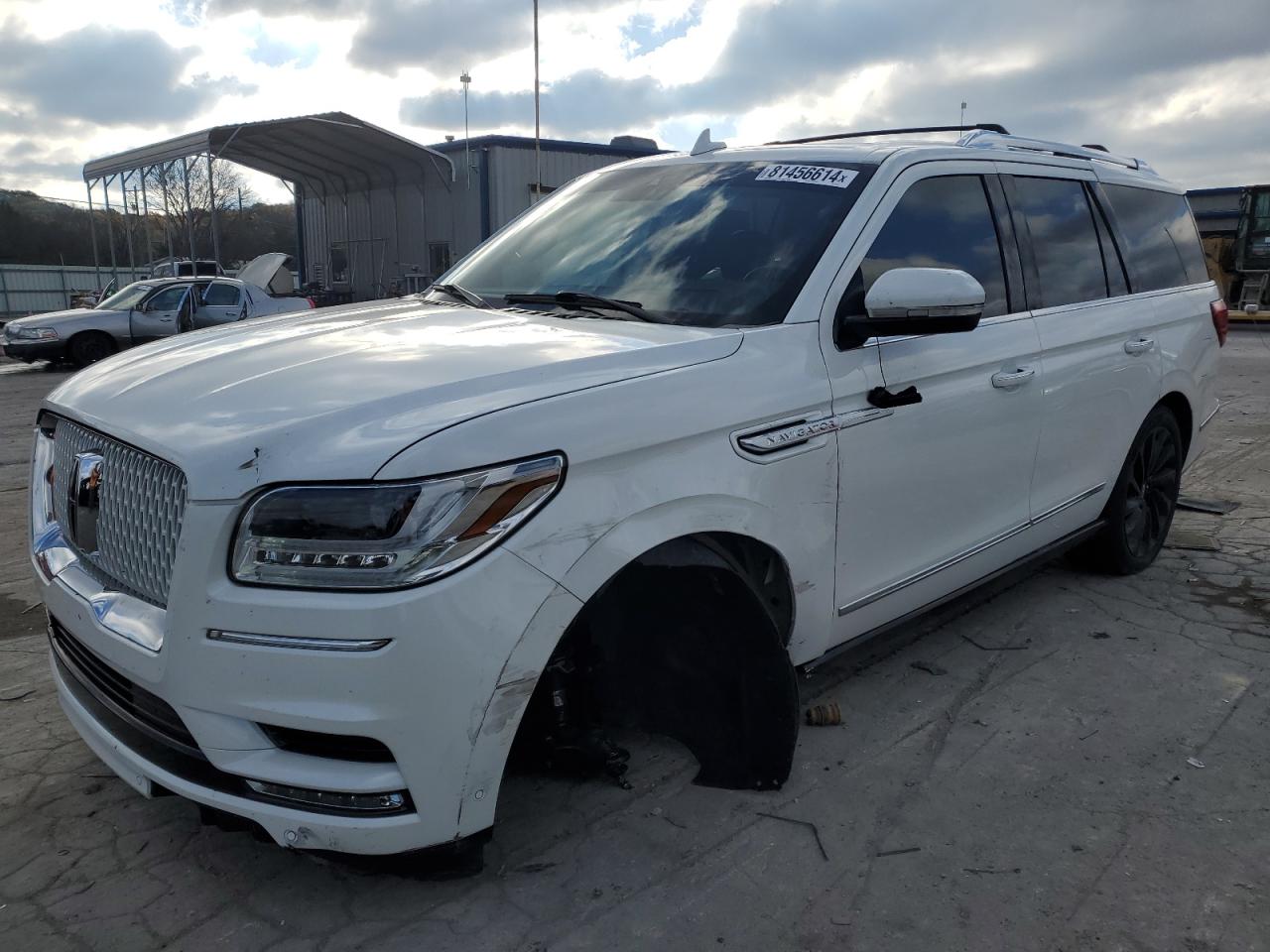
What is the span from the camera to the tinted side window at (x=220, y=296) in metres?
17.3

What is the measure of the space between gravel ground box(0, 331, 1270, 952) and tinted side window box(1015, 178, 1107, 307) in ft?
4.90

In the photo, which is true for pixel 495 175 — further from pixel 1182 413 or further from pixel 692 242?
pixel 692 242

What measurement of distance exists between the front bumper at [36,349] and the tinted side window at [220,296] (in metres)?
2.30

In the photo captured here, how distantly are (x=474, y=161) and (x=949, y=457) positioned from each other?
23.8 metres

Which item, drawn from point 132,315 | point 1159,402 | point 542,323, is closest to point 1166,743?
point 1159,402

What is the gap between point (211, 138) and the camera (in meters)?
23.0

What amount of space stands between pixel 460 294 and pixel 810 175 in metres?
1.30

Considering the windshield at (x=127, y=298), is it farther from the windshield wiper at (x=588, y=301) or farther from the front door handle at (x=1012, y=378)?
the front door handle at (x=1012, y=378)

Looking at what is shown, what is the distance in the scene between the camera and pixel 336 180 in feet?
96.9

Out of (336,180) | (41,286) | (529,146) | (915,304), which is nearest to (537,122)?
(529,146)

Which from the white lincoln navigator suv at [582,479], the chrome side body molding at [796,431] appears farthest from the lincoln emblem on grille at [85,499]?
the chrome side body molding at [796,431]

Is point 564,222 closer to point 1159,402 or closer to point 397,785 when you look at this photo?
point 397,785

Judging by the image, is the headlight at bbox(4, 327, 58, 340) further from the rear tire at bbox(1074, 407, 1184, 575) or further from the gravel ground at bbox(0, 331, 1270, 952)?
the rear tire at bbox(1074, 407, 1184, 575)

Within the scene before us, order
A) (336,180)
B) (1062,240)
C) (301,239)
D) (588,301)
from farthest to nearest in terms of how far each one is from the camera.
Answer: (301,239), (336,180), (1062,240), (588,301)
